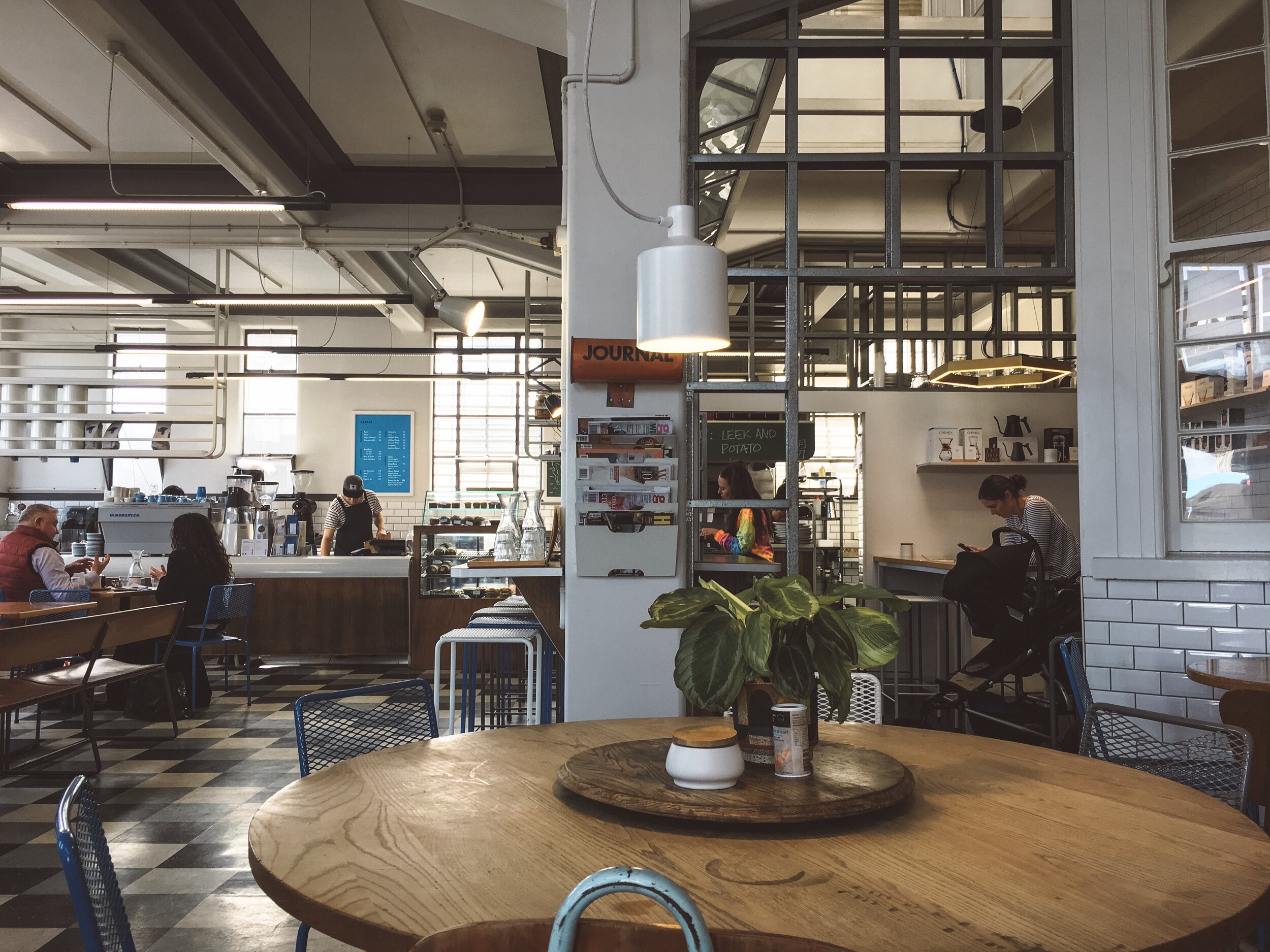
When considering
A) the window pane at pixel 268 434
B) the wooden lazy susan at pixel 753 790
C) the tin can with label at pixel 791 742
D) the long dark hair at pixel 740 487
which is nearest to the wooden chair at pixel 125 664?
the long dark hair at pixel 740 487

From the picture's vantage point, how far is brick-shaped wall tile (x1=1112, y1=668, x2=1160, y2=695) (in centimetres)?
354

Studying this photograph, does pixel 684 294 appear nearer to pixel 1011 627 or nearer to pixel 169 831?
pixel 169 831

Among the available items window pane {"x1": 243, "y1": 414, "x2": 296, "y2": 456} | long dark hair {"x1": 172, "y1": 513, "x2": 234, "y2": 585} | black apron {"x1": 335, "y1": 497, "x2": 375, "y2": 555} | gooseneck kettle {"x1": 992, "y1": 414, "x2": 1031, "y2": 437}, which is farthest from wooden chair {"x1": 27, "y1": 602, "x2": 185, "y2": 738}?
window pane {"x1": 243, "y1": 414, "x2": 296, "y2": 456}

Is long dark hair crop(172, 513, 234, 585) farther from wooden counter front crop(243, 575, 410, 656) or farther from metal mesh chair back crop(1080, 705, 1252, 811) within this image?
metal mesh chair back crop(1080, 705, 1252, 811)

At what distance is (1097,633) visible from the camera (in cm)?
364

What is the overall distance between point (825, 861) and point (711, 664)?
385 millimetres

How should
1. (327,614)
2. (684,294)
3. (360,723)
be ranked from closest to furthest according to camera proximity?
(684,294), (360,723), (327,614)

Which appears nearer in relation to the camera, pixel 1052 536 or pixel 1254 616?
pixel 1254 616

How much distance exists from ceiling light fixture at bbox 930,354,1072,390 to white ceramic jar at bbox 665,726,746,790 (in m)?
5.21

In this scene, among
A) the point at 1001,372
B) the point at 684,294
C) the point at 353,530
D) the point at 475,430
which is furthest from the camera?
the point at 475,430

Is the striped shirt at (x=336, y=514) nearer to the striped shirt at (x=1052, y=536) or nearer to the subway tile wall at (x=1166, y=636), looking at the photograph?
the striped shirt at (x=1052, y=536)

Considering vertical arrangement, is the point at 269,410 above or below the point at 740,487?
above

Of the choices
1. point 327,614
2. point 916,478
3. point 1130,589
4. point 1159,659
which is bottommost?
point 327,614

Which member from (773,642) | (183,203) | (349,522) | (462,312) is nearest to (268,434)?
(349,522)
